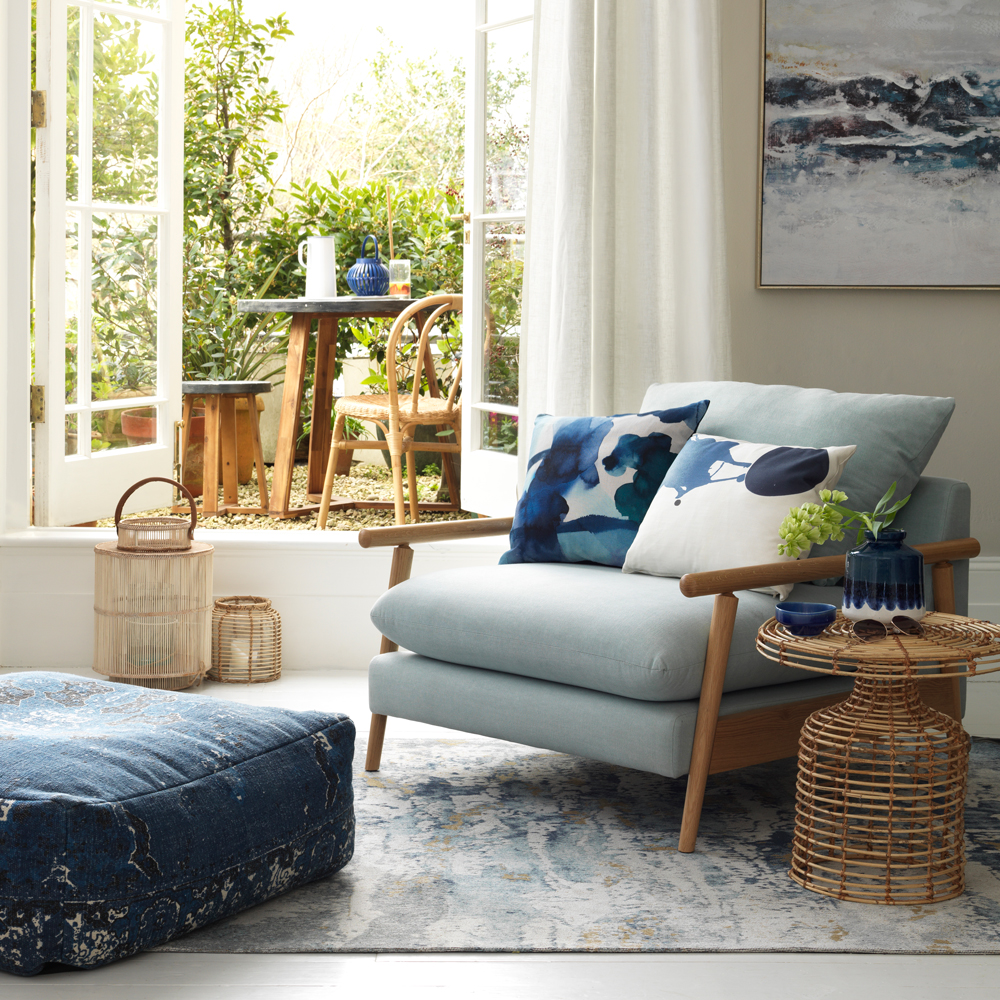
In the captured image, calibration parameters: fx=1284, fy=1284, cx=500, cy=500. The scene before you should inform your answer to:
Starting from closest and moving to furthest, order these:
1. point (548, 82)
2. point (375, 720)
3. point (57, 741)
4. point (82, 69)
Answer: point (57, 741)
point (375, 720)
point (548, 82)
point (82, 69)

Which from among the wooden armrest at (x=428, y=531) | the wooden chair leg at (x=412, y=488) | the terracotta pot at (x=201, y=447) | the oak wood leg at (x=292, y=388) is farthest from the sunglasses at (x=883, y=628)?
the terracotta pot at (x=201, y=447)

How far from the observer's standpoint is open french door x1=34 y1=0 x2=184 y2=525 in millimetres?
3775

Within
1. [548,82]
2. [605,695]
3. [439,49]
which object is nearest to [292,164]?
[439,49]

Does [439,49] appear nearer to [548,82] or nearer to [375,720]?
[548,82]

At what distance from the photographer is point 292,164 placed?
26.0ft

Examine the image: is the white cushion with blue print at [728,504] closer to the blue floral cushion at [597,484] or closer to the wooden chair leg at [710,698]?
the blue floral cushion at [597,484]

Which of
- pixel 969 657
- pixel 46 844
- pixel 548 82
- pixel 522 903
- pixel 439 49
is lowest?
A: pixel 522 903

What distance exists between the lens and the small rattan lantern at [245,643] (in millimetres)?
3695

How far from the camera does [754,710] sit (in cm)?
242

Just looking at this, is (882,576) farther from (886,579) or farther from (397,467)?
(397,467)

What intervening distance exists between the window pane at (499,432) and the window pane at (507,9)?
1.17 metres

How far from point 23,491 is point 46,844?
227 cm

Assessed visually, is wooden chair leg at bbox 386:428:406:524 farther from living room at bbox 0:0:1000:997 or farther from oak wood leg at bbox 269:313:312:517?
living room at bbox 0:0:1000:997

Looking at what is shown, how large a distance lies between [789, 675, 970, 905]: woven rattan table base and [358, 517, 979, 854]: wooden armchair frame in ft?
0.35
